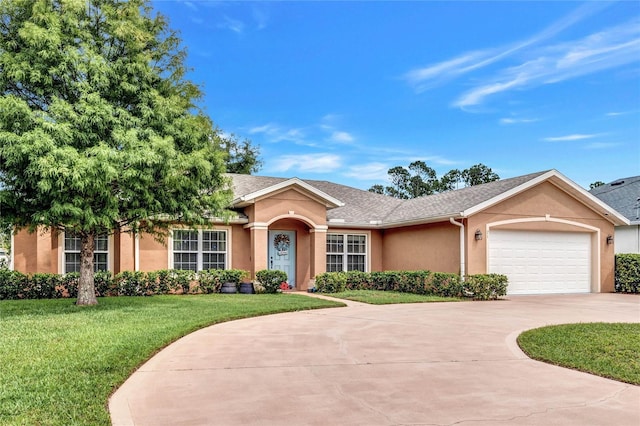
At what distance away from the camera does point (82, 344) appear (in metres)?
7.06

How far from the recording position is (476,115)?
23.8 meters

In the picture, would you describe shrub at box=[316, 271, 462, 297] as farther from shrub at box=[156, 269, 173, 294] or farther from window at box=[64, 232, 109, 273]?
window at box=[64, 232, 109, 273]

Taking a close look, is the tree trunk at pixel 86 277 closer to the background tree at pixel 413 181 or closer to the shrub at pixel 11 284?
the shrub at pixel 11 284

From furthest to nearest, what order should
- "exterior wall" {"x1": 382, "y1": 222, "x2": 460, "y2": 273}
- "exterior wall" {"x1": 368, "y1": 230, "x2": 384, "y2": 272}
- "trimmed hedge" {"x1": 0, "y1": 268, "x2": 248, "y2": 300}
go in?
"exterior wall" {"x1": 368, "y1": 230, "x2": 384, "y2": 272} → "exterior wall" {"x1": 382, "y1": 222, "x2": 460, "y2": 273} → "trimmed hedge" {"x1": 0, "y1": 268, "x2": 248, "y2": 300}

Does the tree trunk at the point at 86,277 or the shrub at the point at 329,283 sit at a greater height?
the tree trunk at the point at 86,277

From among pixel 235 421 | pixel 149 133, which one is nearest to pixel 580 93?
pixel 149 133

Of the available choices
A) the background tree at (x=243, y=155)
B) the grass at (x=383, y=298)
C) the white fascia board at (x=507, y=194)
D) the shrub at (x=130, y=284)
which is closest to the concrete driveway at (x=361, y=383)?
the grass at (x=383, y=298)

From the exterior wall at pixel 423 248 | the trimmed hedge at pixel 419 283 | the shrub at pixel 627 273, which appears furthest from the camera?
the shrub at pixel 627 273

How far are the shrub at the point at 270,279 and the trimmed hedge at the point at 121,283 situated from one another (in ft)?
2.65

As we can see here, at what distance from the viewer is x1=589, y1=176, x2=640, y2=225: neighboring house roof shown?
22.5m

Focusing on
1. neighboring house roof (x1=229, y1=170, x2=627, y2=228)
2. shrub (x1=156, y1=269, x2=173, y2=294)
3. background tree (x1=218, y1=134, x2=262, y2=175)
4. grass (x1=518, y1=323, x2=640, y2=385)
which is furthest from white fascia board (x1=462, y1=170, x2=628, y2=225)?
background tree (x1=218, y1=134, x2=262, y2=175)

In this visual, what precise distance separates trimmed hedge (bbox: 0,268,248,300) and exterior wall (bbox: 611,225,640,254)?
1744cm

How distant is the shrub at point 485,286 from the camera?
1550 cm

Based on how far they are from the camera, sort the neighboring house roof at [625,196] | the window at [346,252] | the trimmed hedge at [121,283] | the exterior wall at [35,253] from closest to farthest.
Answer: the trimmed hedge at [121,283] < the exterior wall at [35,253] < the window at [346,252] < the neighboring house roof at [625,196]
